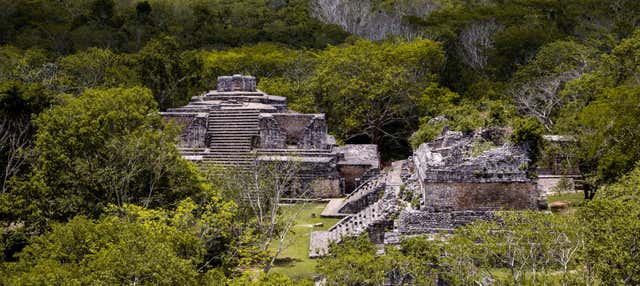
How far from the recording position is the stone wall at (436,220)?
55.0 ft

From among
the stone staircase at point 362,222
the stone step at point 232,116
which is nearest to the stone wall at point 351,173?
A: the stone step at point 232,116

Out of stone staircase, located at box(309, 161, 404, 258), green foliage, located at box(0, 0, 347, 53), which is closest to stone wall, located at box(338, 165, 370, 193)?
stone staircase, located at box(309, 161, 404, 258)

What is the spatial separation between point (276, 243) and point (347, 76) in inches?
633

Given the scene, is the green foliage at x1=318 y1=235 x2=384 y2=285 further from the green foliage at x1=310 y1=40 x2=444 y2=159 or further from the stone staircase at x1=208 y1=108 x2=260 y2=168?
the green foliage at x1=310 y1=40 x2=444 y2=159

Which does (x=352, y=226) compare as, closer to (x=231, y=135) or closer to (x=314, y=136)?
(x=314, y=136)

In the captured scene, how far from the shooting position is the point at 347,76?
34219mm

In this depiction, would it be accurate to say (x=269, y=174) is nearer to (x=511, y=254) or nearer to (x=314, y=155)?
(x=314, y=155)

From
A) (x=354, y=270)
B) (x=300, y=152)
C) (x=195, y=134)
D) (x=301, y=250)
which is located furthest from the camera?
(x=195, y=134)

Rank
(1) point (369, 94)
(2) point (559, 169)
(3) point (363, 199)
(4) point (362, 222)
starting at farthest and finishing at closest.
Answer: (1) point (369, 94), (2) point (559, 169), (3) point (363, 199), (4) point (362, 222)

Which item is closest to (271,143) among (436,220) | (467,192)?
(436,220)

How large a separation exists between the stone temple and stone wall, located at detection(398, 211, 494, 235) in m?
8.45

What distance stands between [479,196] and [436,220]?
1.28 m

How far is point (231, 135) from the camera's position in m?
27.3

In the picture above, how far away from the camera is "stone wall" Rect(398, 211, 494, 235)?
16766mm
